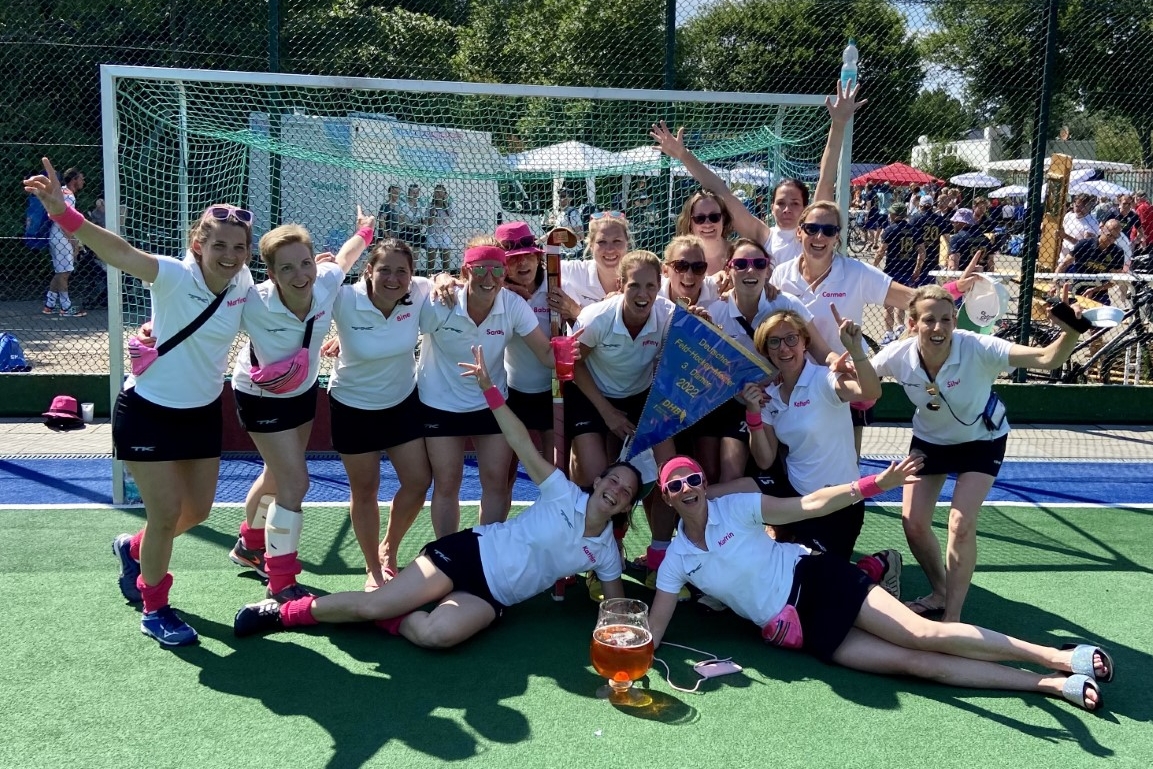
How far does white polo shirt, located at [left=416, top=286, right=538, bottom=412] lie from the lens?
486cm

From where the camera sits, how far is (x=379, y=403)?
4.82m

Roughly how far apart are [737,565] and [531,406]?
1.46m

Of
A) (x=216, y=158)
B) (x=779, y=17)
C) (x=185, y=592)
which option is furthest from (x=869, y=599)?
(x=779, y=17)

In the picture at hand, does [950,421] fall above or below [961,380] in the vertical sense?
below

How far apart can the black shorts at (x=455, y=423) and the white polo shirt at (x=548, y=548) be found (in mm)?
545

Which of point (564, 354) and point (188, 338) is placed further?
point (564, 354)

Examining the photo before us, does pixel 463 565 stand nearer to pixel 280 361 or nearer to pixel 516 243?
pixel 280 361

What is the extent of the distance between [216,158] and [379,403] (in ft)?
12.2

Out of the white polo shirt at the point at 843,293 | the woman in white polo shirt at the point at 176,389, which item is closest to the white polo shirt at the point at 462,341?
the woman in white polo shirt at the point at 176,389

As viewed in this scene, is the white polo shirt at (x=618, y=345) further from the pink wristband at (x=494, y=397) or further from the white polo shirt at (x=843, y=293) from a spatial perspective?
the white polo shirt at (x=843, y=293)

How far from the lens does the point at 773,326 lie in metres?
4.77

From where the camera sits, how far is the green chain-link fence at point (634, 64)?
8812mm

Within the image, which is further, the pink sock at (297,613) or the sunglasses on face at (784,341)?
the sunglasses on face at (784,341)

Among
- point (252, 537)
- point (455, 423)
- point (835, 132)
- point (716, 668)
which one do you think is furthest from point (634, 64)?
point (716, 668)
